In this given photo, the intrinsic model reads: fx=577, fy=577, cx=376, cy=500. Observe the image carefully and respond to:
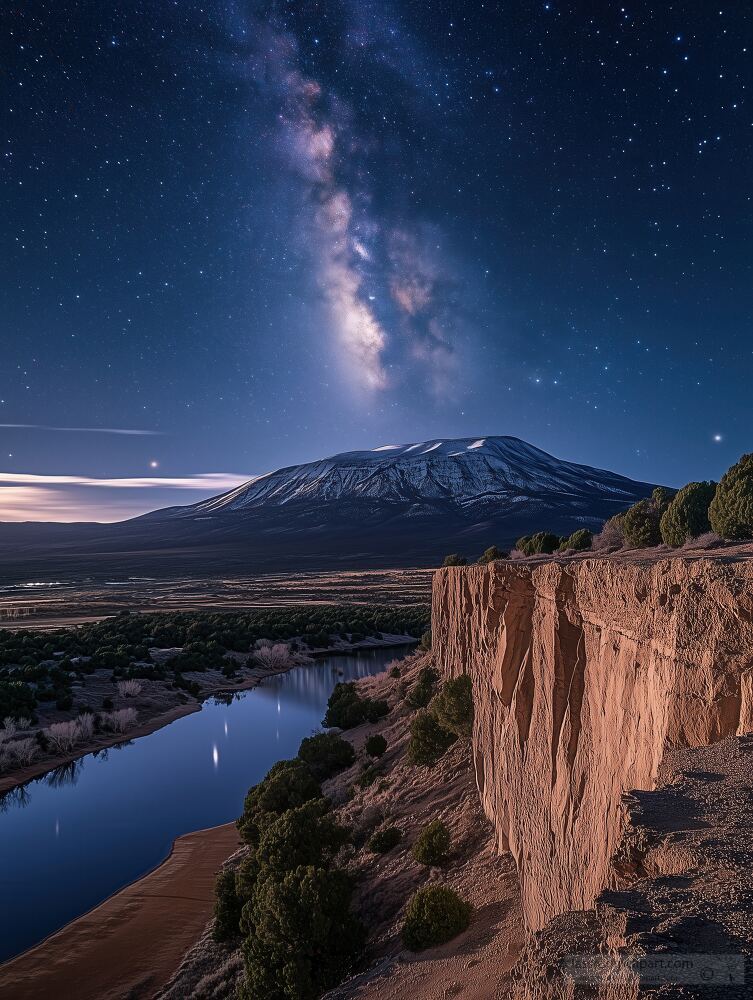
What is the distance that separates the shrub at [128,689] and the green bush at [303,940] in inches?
1322

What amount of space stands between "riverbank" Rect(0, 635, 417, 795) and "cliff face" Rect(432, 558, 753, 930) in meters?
27.9

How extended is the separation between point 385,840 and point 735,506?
13218 mm

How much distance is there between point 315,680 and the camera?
53438 millimetres

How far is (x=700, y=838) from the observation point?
4.16 m

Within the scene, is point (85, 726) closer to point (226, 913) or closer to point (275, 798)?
point (275, 798)

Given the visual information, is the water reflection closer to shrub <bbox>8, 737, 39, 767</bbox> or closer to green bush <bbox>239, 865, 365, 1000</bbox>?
shrub <bbox>8, 737, 39, 767</bbox>

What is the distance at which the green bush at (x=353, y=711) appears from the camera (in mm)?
33875

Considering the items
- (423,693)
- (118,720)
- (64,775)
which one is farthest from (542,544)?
(118,720)

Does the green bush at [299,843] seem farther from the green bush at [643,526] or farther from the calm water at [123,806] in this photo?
the green bush at [643,526]

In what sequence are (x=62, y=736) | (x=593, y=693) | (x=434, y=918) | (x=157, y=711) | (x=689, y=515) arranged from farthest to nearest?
(x=157, y=711) < (x=62, y=736) < (x=689, y=515) < (x=434, y=918) < (x=593, y=693)

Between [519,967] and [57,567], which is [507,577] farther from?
[57,567]

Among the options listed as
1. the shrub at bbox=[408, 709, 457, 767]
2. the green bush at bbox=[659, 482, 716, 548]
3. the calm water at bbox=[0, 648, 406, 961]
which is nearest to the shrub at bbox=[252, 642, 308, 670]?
the calm water at bbox=[0, 648, 406, 961]

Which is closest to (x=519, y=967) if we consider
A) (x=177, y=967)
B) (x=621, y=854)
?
(x=621, y=854)

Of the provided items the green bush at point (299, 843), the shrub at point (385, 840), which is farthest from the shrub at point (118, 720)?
the shrub at point (385, 840)
